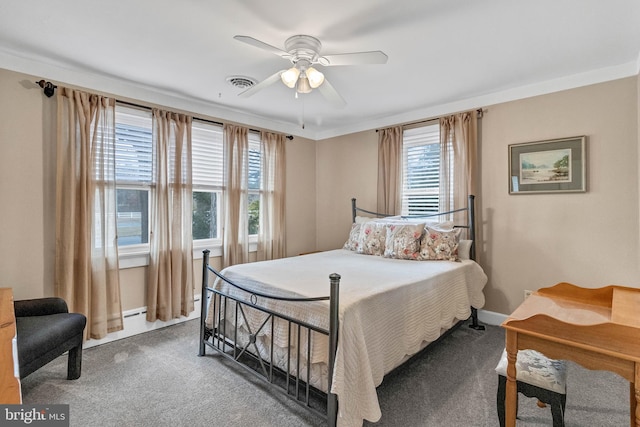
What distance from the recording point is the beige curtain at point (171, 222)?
3.14 metres

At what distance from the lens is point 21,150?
2473mm

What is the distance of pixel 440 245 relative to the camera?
3.07 m

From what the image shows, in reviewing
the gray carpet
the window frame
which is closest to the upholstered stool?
the gray carpet

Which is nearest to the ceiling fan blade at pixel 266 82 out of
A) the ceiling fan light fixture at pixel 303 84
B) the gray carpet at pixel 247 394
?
the ceiling fan light fixture at pixel 303 84

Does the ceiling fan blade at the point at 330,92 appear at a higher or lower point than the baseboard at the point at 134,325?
higher

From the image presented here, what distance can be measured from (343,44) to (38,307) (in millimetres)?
2966

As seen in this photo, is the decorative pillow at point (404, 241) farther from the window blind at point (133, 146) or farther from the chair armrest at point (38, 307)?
the chair armrest at point (38, 307)

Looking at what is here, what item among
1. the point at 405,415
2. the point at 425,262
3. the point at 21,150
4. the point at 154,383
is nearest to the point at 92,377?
the point at 154,383

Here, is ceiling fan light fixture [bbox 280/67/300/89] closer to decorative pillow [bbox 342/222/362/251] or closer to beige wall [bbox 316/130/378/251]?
decorative pillow [bbox 342/222/362/251]

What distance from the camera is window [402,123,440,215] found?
3679 millimetres

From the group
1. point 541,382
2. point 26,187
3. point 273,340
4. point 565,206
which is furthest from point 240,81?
point 565,206

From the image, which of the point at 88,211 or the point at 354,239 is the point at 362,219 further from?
the point at 88,211

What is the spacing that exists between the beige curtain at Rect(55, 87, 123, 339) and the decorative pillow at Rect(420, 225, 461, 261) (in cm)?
300

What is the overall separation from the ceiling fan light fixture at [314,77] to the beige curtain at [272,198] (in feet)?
6.79
